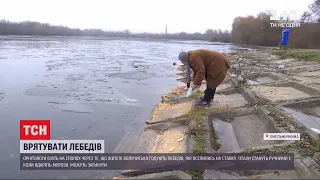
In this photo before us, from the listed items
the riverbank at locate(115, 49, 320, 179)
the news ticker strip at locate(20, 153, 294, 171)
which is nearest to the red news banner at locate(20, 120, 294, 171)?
the news ticker strip at locate(20, 153, 294, 171)

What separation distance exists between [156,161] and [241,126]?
220cm

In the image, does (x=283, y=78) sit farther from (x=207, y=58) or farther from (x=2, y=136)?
(x=2, y=136)

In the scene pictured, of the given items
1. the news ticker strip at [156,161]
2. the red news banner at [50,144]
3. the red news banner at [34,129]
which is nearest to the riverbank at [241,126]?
the news ticker strip at [156,161]

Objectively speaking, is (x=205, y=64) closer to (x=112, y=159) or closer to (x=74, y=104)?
(x=112, y=159)

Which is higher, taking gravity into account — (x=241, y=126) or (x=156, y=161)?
(x=241, y=126)

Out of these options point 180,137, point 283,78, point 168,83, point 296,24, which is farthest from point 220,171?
point 296,24

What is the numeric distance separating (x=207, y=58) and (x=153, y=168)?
9.28 feet

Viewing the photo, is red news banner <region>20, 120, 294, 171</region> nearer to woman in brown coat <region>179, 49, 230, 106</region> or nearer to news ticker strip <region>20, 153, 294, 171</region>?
news ticker strip <region>20, 153, 294, 171</region>

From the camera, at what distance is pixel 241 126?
567cm

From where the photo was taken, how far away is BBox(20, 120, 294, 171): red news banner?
394 centimetres

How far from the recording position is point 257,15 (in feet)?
203

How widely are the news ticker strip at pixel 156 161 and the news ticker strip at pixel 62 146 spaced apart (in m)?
0.19

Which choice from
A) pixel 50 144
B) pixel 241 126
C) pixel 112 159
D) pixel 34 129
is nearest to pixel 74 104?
pixel 34 129

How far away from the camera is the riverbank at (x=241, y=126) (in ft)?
12.5
